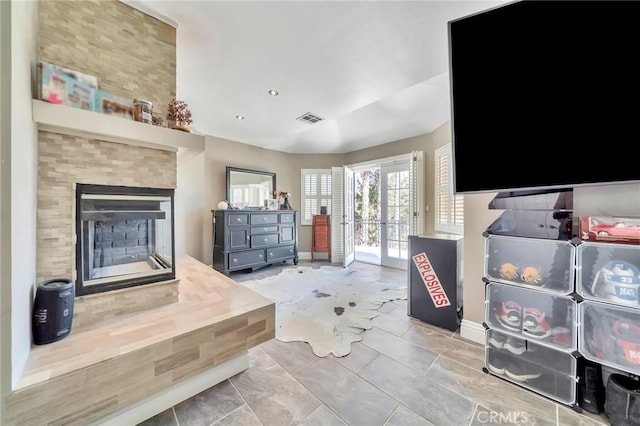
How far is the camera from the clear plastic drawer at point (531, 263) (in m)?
1.40

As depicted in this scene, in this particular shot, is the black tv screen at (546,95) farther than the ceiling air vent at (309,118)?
No

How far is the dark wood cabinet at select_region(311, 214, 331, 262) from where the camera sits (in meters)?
5.18

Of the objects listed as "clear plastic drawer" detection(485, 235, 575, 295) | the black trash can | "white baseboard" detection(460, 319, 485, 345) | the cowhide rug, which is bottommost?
Result: the cowhide rug

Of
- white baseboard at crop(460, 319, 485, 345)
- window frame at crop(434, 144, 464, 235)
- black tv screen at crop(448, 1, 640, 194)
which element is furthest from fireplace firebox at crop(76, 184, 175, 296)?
window frame at crop(434, 144, 464, 235)

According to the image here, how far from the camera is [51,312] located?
1.19 m

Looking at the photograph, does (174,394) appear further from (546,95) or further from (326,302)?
(546,95)

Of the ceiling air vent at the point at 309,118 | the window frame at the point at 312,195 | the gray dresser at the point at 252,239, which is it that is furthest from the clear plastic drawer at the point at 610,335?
the window frame at the point at 312,195

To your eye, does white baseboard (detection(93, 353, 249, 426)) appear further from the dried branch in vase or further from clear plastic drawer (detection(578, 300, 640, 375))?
clear plastic drawer (detection(578, 300, 640, 375))

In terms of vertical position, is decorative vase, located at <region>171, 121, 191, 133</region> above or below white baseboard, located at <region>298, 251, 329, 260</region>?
above

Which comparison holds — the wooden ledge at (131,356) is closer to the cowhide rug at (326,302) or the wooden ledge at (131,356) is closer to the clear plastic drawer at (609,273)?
the cowhide rug at (326,302)

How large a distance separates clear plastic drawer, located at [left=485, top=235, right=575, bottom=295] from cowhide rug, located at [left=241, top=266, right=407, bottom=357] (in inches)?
49.2

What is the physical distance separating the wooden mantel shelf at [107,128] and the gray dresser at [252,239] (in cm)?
234

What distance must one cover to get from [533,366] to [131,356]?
91.8 inches

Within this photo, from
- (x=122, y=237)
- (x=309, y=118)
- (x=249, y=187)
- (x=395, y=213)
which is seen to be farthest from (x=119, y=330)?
(x=395, y=213)
